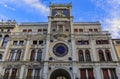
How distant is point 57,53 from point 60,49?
1.43 metres

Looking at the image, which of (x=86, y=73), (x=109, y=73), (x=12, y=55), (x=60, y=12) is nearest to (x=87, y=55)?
(x=86, y=73)

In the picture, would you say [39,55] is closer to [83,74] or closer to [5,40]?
[5,40]

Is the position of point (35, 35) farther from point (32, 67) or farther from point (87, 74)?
point (87, 74)

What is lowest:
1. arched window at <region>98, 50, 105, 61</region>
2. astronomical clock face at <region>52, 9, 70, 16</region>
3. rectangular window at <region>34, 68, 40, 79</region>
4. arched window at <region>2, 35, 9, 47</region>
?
rectangular window at <region>34, 68, 40, 79</region>

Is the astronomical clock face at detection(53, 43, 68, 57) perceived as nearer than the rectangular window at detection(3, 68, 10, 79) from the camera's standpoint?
No

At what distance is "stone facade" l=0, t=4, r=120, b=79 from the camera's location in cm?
3073

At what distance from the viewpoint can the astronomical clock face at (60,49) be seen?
33000 millimetres

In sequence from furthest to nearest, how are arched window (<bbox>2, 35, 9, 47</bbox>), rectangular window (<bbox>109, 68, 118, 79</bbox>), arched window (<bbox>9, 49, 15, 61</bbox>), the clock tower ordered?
arched window (<bbox>2, 35, 9, 47</bbox>) → arched window (<bbox>9, 49, 15, 61</bbox>) → the clock tower → rectangular window (<bbox>109, 68, 118, 79</bbox>)

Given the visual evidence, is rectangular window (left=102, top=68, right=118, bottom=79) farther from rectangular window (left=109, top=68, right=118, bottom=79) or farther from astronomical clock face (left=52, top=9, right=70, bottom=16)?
astronomical clock face (left=52, top=9, right=70, bottom=16)

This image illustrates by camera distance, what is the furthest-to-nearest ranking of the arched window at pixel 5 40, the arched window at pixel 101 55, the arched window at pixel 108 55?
the arched window at pixel 5 40, the arched window at pixel 101 55, the arched window at pixel 108 55

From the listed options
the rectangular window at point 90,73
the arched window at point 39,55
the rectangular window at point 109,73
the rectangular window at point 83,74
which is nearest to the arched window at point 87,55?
the rectangular window at point 90,73

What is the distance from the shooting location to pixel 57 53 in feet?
109

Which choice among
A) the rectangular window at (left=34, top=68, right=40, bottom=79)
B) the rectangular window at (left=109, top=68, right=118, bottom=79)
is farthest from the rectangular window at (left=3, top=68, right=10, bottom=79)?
the rectangular window at (left=109, top=68, right=118, bottom=79)

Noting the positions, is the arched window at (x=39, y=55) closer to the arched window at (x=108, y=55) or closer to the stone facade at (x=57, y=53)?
the stone facade at (x=57, y=53)
